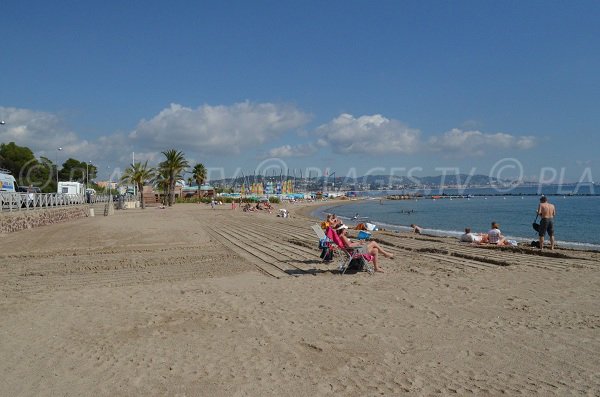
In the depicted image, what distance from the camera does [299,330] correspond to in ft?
16.4

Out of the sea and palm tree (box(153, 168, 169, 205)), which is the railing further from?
palm tree (box(153, 168, 169, 205))

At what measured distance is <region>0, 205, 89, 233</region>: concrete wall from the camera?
17461 mm

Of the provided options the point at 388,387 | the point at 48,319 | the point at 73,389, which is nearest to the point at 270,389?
the point at 388,387

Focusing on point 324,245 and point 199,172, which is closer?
point 324,245

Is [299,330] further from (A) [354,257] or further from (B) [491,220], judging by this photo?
(B) [491,220]

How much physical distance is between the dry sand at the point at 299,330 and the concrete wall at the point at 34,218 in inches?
380

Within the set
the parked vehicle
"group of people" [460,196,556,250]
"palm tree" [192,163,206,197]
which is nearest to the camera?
"group of people" [460,196,556,250]

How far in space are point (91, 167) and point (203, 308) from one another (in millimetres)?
88000

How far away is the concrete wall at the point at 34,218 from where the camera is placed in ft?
57.3

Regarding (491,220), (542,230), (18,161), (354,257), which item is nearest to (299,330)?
(354,257)

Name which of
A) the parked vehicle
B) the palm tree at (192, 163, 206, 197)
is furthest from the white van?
the palm tree at (192, 163, 206, 197)

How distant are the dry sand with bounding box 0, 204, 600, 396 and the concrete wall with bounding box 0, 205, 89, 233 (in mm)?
9656

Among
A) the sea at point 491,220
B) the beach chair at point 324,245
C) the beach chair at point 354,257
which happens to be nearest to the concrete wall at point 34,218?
the beach chair at point 324,245

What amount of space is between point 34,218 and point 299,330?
772 inches
